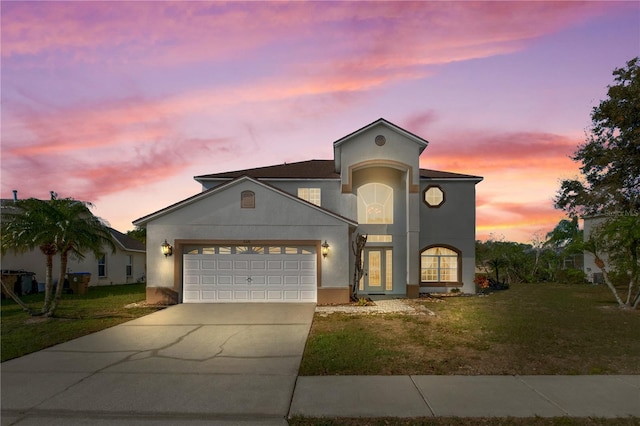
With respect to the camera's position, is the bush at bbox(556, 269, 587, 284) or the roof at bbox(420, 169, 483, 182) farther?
the bush at bbox(556, 269, 587, 284)

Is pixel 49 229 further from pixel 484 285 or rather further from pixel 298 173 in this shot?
pixel 484 285

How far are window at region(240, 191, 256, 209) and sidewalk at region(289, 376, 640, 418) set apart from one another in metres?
10.4

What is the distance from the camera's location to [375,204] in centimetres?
1995

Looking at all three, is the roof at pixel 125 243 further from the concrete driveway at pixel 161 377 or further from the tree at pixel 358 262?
the concrete driveway at pixel 161 377

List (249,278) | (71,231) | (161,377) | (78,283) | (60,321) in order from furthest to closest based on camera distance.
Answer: (78,283) → (249,278) → (71,231) → (60,321) → (161,377)

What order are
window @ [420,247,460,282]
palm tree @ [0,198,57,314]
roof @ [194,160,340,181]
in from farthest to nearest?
window @ [420,247,460,282] < roof @ [194,160,340,181] < palm tree @ [0,198,57,314]

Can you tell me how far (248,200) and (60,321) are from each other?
7.72 m

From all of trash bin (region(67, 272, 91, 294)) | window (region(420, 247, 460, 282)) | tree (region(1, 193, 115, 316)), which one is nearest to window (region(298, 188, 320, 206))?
window (region(420, 247, 460, 282))

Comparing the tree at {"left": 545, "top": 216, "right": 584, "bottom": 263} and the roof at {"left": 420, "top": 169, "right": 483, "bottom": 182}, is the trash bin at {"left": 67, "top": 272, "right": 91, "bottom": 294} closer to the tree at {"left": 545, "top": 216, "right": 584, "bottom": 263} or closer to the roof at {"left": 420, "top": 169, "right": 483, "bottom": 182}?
the roof at {"left": 420, "top": 169, "right": 483, "bottom": 182}

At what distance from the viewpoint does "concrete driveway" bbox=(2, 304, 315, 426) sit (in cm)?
538

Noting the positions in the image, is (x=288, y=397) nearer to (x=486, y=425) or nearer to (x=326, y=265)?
(x=486, y=425)

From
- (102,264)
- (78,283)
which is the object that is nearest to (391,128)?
(78,283)

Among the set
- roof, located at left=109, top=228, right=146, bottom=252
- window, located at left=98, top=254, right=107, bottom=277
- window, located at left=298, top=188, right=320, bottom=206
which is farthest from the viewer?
roof, located at left=109, top=228, right=146, bottom=252

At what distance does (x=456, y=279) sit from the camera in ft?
66.9
